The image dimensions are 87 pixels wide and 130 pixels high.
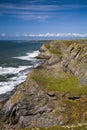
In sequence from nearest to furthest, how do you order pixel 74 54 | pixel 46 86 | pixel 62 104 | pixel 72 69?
pixel 62 104 < pixel 46 86 < pixel 72 69 < pixel 74 54

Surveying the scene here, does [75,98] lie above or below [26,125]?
above

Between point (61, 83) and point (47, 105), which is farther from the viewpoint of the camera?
point (61, 83)

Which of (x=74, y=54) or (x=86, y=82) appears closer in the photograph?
(x=86, y=82)

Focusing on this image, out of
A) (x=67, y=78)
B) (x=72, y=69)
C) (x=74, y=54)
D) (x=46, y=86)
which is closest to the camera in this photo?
(x=46, y=86)

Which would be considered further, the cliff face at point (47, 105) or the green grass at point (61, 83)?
the green grass at point (61, 83)

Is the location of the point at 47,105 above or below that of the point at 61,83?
below

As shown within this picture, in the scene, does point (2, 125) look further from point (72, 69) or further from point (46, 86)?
point (72, 69)

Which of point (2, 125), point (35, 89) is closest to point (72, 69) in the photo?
point (35, 89)

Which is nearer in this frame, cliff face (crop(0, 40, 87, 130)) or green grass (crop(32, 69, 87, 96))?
cliff face (crop(0, 40, 87, 130))
